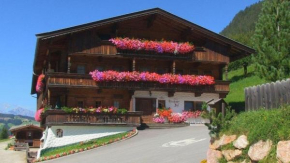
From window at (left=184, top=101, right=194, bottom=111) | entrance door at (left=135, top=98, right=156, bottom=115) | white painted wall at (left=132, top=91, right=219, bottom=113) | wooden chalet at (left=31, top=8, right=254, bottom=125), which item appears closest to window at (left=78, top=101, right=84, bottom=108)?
wooden chalet at (left=31, top=8, right=254, bottom=125)

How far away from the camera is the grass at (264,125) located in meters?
10.9

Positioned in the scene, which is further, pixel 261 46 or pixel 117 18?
pixel 117 18

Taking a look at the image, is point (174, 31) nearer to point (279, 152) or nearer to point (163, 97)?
point (163, 97)

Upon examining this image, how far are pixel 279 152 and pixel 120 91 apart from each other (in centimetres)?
2403

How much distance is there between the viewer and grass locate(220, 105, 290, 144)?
429 inches

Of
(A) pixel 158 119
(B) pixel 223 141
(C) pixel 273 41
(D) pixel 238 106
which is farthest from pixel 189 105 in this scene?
(B) pixel 223 141

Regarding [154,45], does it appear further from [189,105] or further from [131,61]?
[189,105]

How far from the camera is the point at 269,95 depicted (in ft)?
42.4

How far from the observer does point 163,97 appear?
3447 cm

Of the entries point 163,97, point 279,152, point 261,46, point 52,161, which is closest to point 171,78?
point 163,97

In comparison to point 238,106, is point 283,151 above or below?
below

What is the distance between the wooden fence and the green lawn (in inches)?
843

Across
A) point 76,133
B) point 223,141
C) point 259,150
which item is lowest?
point 76,133

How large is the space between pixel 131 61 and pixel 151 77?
108 inches
